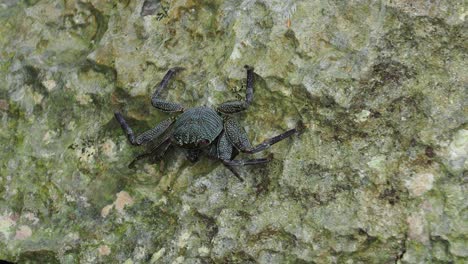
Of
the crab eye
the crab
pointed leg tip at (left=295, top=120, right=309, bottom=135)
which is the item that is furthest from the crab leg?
pointed leg tip at (left=295, top=120, right=309, bottom=135)

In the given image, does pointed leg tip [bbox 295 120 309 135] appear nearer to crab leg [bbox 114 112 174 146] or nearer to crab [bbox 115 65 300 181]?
crab [bbox 115 65 300 181]

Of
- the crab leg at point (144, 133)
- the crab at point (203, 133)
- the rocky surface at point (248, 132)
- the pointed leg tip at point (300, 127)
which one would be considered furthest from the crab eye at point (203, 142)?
the pointed leg tip at point (300, 127)

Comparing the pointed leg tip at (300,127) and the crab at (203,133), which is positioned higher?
the pointed leg tip at (300,127)

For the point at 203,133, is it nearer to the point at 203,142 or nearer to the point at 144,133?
the point at 203,142

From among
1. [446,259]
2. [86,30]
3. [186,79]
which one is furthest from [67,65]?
[446,259]

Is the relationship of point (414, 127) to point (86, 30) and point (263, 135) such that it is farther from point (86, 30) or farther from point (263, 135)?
point (86, 30)

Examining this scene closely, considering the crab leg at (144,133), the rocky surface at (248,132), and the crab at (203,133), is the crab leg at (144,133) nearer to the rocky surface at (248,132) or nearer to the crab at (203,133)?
the crab at (203,133)
